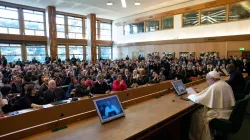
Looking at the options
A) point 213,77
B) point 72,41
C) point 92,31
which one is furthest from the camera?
point 72,41

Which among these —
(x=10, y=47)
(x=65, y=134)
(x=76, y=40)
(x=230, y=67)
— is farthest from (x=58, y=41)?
(x=65, y=134)

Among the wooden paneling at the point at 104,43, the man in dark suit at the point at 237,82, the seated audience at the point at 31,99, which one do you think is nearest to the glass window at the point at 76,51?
the wooden paneling at the point at 104,43

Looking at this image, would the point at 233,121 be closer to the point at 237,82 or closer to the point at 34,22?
the point at 237,82

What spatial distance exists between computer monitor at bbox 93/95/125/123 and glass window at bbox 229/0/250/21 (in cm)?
1420

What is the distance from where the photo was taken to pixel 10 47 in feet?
50.4

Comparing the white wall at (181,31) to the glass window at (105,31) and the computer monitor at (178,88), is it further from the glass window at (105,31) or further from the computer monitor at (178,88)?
the computer monitor at (178,88)

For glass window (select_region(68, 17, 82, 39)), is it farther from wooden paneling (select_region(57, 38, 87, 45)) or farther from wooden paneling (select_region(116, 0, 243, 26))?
wooden paneling (select_region(116, 0, 243, 26))

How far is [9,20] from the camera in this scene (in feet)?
50.3

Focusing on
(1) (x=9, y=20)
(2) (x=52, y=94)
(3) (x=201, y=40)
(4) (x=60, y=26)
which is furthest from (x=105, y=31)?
(2) (x=52, y=94)

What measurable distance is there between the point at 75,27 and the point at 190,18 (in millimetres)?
12748

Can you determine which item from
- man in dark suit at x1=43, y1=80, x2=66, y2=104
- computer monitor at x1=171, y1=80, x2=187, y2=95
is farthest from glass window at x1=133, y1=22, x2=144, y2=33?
man in dark suit at x1=43, y1=80, x2=66, y2=104

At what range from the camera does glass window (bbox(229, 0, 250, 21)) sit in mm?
12680

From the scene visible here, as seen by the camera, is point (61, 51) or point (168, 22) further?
point (61, 51)

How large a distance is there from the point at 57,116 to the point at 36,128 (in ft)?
2.69
